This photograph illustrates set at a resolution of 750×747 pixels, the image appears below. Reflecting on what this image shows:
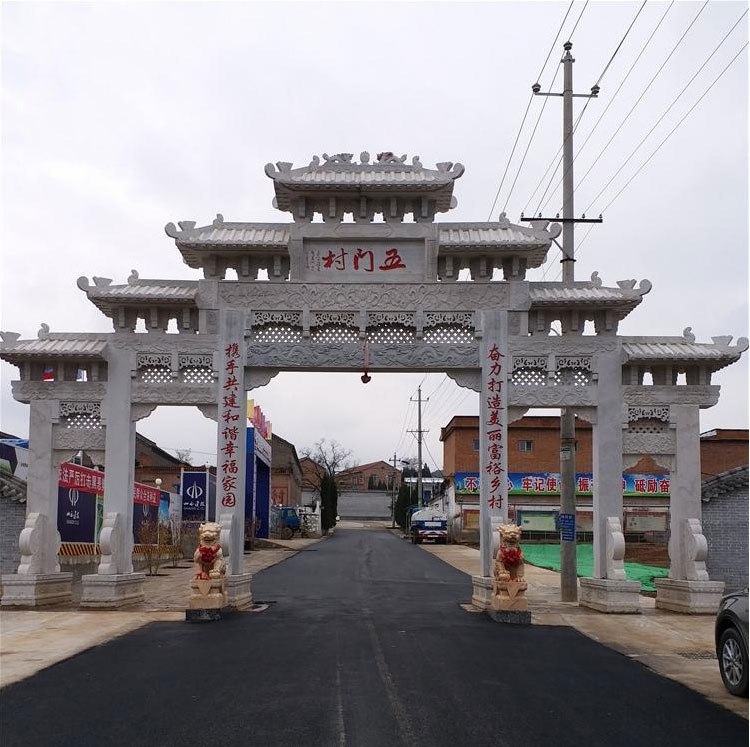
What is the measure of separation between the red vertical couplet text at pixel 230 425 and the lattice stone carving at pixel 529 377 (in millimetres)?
4587

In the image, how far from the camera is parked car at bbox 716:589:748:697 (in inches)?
295

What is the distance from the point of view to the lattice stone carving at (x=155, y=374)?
14.1 meters

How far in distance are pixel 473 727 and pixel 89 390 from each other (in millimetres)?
9802

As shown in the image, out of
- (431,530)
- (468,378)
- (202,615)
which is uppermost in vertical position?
(468,378)

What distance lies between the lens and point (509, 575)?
1253cm

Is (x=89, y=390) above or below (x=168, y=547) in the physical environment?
above

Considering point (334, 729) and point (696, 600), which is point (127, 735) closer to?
point (334, 729)

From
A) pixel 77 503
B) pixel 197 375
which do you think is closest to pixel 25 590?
pixel 197 375

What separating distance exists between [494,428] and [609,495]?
2.20m

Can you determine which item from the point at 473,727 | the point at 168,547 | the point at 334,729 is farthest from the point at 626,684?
the point at 168,547

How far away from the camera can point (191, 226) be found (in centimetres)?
1410

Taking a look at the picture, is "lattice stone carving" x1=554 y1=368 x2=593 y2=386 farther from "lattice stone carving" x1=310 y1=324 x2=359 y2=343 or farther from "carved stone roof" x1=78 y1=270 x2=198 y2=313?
"carved stone roof" x1=78 y1=270 x2=198 y2=313

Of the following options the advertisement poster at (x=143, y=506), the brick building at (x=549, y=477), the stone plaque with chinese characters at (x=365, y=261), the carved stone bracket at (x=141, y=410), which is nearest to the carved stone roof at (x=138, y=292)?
the carved stone bracket at (x=141, y=410)

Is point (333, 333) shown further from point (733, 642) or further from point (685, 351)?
point (733, 642)
